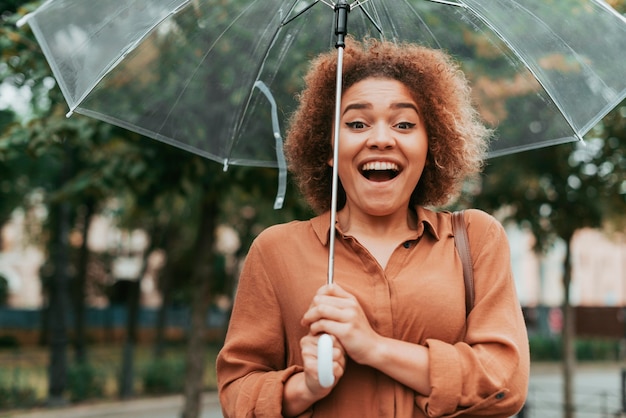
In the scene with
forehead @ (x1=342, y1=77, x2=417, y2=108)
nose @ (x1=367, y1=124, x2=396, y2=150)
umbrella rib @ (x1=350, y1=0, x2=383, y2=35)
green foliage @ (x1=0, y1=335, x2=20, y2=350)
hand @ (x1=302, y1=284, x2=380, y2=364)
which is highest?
umbrella rib @ (x1=350, y1=0, x2=383, y2=35)

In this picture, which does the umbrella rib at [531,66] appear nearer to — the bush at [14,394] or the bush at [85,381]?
the bush at [14,394]

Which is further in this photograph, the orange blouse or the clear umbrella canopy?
the clear umbrella canopy

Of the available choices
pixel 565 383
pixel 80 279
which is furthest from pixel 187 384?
pixel 80 279

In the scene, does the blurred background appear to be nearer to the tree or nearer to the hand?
the tree

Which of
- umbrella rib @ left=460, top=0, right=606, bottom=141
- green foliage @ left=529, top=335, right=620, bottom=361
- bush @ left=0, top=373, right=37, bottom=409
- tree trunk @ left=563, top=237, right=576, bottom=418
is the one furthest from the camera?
green foliage @ left=529, top=335, right=620, bottom=361

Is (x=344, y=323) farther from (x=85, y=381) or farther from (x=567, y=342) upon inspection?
(x=85, y=381)

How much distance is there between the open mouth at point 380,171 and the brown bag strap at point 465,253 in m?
0.24

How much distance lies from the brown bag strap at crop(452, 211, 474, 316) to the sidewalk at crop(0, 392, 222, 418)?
11817mm

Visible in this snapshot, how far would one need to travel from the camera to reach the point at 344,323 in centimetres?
194

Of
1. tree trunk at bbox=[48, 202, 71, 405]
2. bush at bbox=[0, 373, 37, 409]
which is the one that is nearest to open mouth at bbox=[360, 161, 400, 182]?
tree trunk at bbox=[48, 202, 71, 405]

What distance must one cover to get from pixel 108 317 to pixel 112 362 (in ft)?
65.4

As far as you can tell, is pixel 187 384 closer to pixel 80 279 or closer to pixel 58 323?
pixel 58 323

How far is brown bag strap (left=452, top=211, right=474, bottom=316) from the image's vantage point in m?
2.18

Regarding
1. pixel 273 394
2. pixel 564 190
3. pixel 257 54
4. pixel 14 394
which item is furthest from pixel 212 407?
pixel 273 394
